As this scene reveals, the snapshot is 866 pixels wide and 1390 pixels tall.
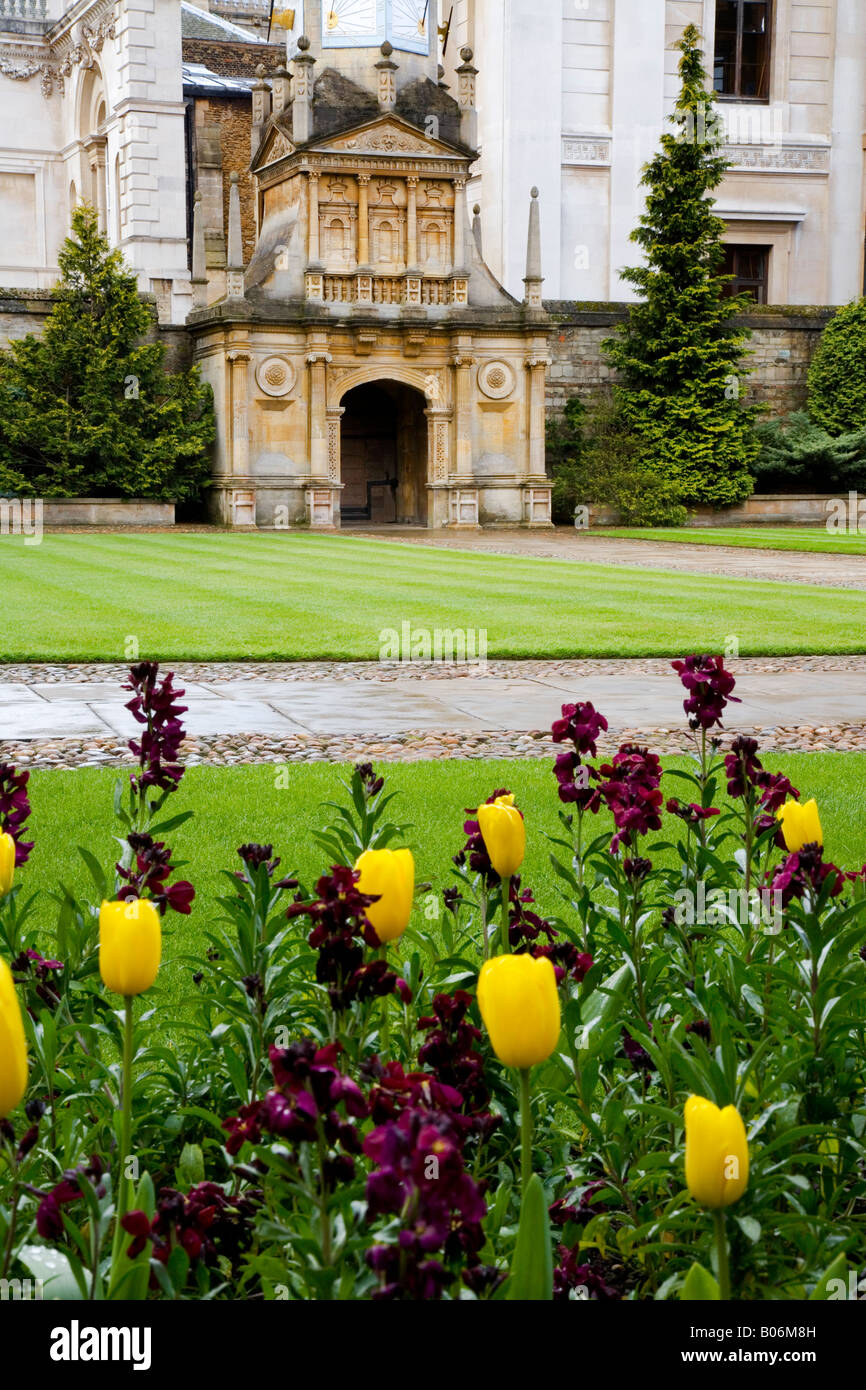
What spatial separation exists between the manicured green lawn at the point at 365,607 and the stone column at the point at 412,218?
39.2 feet

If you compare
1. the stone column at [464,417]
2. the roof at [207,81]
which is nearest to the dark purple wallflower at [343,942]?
the stone column at [464,417]

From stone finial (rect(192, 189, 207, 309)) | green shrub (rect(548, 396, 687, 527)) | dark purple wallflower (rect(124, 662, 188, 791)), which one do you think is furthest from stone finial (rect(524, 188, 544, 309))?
dark purple wallflower (rect(124, 662, 188, 791))

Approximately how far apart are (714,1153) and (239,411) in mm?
30617

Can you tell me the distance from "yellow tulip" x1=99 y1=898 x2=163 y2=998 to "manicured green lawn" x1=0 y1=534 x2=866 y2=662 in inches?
277

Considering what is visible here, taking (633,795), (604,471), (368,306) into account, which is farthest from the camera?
(604,471)

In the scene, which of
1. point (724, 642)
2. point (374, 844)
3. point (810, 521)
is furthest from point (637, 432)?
point (374, 844)

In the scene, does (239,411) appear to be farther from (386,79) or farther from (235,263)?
(386,79)

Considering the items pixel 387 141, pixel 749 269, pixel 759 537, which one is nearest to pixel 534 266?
pixel 387 141

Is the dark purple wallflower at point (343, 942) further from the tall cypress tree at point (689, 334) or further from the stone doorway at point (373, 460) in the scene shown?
the stone doorway at point (373, 460)

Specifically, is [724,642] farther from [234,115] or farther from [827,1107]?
[234,115]

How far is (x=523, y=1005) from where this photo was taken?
1.57m

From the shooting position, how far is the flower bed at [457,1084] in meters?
1.48

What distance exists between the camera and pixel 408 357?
32.6 meters

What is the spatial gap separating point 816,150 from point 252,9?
23.5 metres
